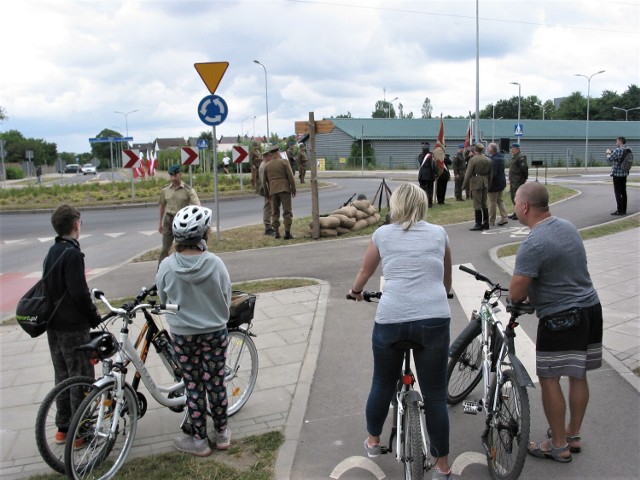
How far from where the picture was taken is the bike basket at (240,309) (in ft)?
14.8

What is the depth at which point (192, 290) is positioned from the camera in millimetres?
3961

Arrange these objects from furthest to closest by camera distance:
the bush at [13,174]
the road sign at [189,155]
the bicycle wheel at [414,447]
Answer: the bush at [13,174] → the road sign at [189,155] → the bicycle wheel at [414,447]

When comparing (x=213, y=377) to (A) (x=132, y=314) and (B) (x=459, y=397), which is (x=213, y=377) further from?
(B) (x=459, y=397)

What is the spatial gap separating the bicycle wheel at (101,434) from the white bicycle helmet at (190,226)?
1.01 metres

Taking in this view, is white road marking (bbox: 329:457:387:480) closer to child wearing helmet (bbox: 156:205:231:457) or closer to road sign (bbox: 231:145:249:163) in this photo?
child wearing helmet (bbox: 156:205:231:457)

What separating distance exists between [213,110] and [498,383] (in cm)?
946

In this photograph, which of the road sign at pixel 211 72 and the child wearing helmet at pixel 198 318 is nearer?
the child wearing helmet at pixel 198 318

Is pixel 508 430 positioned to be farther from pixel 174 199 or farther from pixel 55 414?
pixel 174 199

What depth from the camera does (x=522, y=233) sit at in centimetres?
1292

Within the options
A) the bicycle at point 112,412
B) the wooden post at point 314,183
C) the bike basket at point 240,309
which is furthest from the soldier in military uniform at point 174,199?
the bicycle at point 112,412

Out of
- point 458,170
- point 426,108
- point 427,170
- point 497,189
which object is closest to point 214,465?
point 497,189

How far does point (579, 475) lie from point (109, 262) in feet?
34.1

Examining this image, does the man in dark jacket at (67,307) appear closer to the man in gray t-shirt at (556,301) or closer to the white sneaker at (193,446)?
the white sneaker at (193,446)

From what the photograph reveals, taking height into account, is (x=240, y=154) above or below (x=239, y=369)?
above
